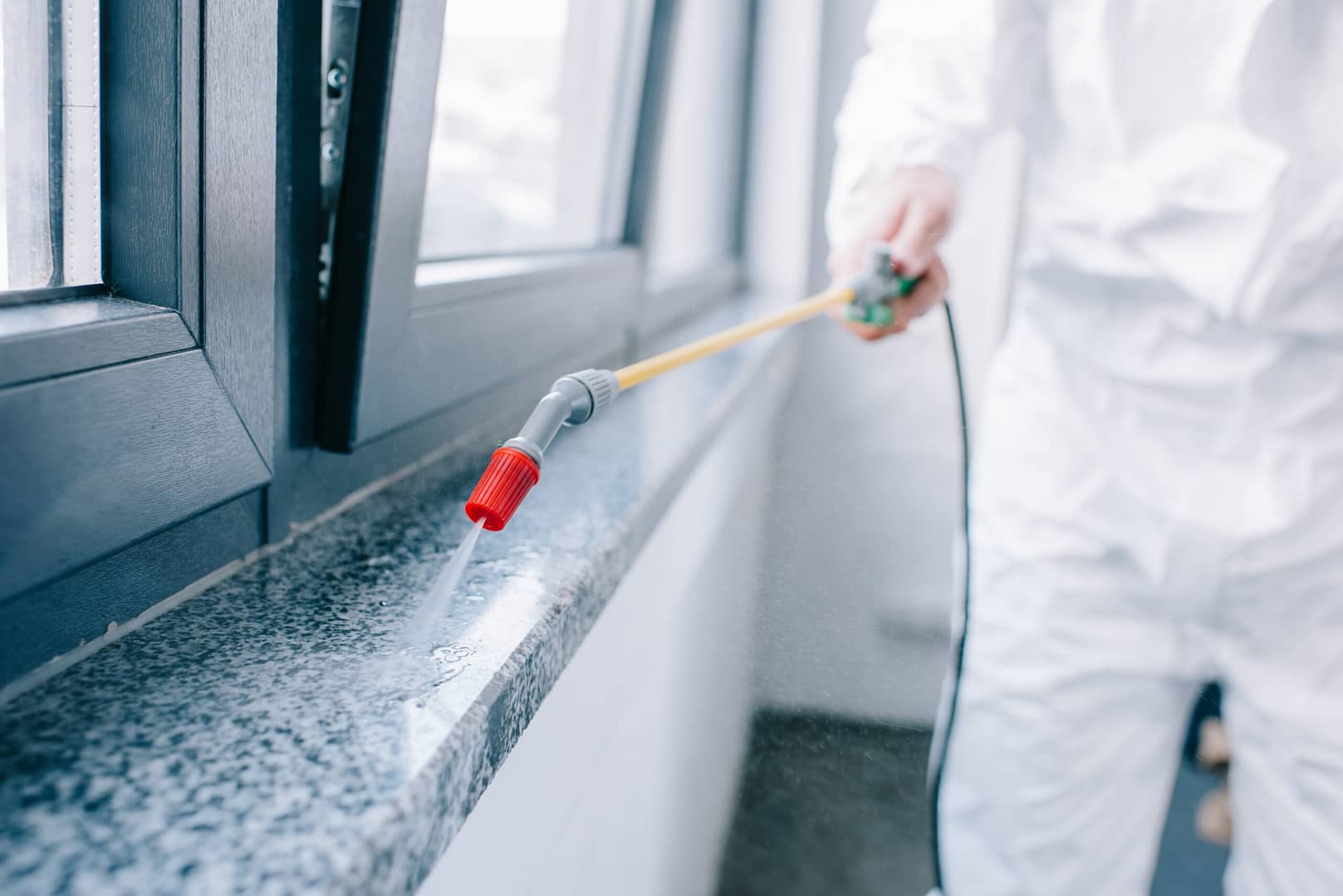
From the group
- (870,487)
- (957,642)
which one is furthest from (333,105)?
(870,487)

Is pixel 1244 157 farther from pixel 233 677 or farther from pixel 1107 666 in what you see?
pixel 233 677

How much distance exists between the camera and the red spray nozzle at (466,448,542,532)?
364 millimetres

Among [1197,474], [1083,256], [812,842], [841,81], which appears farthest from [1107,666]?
[841,81]

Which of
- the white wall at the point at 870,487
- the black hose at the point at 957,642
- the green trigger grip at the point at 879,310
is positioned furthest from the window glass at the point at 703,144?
the green trigger grip at the point at 879,310

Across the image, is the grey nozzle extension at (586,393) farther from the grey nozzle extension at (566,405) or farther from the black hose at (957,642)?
the black hose at (957,642)

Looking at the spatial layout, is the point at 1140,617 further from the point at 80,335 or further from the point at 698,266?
the point at 698,266

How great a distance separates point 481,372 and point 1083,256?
1.81ft

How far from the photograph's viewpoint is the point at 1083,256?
80cm

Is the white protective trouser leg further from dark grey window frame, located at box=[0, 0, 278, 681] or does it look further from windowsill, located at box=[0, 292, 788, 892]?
dark grey window frame, located at box=[0, 0, 278, 681]

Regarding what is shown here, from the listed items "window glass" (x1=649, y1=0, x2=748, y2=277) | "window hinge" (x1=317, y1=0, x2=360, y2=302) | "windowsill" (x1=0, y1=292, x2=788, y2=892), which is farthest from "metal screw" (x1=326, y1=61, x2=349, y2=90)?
"window glass" (x1=649, y1=0, x2=748, y2=277)

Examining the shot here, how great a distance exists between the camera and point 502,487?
367 mm

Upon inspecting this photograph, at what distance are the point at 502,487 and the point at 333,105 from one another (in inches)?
10.9

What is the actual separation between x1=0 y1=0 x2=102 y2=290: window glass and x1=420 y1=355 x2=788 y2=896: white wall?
313 mm

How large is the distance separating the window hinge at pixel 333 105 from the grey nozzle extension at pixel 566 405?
18cm
